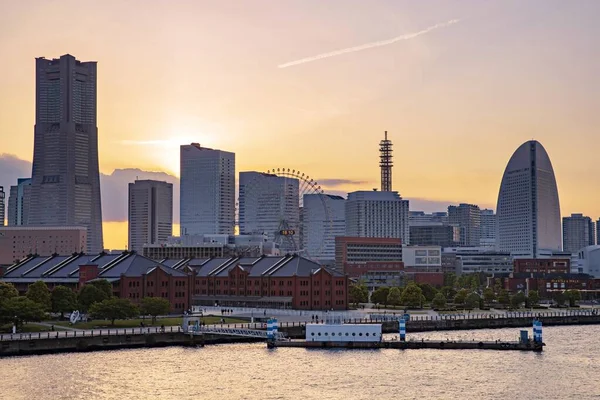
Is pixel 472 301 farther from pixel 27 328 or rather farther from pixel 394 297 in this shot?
pixel 27 328

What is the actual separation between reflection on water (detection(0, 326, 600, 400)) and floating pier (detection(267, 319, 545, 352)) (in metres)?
2.25

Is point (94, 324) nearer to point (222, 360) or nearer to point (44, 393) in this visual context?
point (222, 360)

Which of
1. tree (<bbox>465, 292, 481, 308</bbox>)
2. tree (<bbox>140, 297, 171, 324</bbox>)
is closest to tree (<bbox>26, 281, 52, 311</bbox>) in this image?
tree (<bbox>140, 297, 171, 324</bbox>)

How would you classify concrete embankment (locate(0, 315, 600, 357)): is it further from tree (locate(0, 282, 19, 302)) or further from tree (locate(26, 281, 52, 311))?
tree (locate(26, 281, 52, 311))

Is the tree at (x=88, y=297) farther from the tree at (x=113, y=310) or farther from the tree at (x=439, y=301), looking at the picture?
the tree at (x=439, y=301)

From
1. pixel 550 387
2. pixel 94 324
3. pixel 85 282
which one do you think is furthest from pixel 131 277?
pixel 550 387

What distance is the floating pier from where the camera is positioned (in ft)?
397

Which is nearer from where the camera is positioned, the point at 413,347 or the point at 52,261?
the point at 413,347

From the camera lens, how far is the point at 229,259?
19975 cm

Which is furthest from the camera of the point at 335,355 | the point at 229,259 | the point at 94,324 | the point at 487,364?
the point at 229,259

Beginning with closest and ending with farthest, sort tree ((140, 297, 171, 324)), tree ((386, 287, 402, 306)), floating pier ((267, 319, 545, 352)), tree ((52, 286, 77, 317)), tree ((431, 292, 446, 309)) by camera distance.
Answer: floating pier ((267, 319, 545, 352)) → tree ((140, 297, 171, 324)) → tree ((52, 286, 77, 317)) → tree ((431, 292, 446, 309)) → tree ((386, 287, 402, 306))

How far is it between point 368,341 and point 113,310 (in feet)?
115

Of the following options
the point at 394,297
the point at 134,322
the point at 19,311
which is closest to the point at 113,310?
the point at 134,322

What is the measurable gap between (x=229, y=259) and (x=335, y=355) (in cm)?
8722
